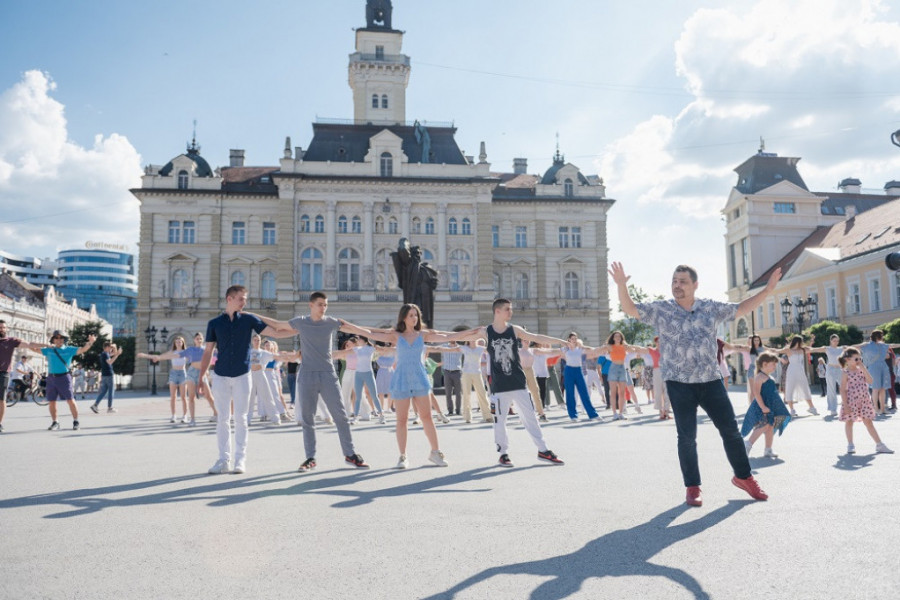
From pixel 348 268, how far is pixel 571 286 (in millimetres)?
17580

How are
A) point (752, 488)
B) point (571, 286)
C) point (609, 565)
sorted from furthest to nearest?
1. point (571, 286)
2. point (752, 488)
3. point (609, 565)

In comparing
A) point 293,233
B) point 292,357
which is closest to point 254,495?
point 292,357

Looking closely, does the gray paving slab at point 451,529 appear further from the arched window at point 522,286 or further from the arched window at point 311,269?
the arched window at point 522,286

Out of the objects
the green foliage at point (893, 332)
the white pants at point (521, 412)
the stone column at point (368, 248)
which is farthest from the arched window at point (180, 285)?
the white pants at point (521, 412)

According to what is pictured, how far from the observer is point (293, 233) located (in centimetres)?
5128

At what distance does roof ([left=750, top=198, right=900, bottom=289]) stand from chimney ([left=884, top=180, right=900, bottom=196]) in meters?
15.2

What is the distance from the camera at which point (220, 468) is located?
26.0 ft

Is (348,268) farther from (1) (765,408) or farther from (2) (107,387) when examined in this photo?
(1) (765,408)

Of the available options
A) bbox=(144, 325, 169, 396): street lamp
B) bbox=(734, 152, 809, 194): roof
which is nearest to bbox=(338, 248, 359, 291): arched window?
bbox=(144, 325, 169, 396): street lamp

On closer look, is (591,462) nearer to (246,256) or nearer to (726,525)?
(726,525)

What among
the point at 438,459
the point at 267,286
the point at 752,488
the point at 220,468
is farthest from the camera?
the point at 267,286

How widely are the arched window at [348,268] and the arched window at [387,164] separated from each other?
6.23m

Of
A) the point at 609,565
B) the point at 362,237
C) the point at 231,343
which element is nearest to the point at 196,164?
the point at 362,237

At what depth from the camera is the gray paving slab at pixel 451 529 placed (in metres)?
3.74
